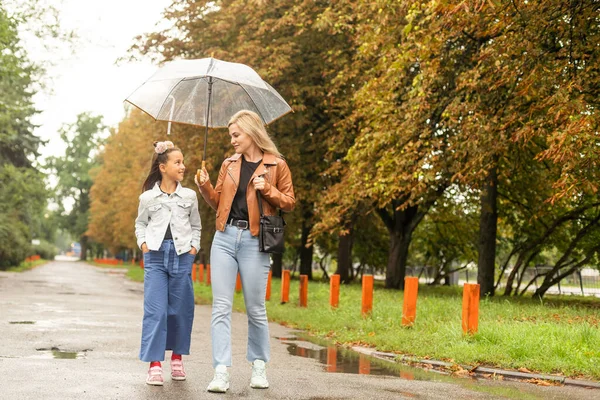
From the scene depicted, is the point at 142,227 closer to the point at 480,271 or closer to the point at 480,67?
the point at 480,67

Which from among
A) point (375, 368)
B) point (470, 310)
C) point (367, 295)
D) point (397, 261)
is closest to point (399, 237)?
point (397, 261)

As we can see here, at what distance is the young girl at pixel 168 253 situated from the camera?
673 centimetres

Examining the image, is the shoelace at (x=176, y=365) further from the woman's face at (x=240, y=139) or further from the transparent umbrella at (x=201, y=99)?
the transparent umbrella at (x=201, y=99)

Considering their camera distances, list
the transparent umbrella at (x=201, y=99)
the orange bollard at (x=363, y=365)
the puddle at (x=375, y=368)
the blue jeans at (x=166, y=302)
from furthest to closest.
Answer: the orange bollard at (x=363, y=365) < the transparent umbrella at (x=201, y=99) < the puddle at (x=375, y=368) < the blue jeans at (x=166, y=302)

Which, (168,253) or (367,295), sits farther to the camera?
(367,295)

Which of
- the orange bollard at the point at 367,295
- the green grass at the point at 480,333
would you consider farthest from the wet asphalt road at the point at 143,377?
the orange bollard at the point at 367,295

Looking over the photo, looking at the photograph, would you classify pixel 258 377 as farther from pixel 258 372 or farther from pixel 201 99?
pixel 201 99

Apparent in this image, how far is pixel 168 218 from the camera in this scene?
269 inches

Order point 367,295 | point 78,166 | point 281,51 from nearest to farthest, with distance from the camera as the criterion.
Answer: point 367,295
point 281,51
point 78,166

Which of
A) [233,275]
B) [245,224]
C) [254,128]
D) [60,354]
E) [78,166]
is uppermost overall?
[78,166]

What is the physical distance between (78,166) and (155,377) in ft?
271

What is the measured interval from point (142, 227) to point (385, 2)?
10.8 metres

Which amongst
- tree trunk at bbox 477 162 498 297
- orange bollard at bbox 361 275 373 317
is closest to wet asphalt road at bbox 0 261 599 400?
orange bollard at bbox 361 275 373 317

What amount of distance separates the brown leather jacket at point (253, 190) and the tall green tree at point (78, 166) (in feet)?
266
